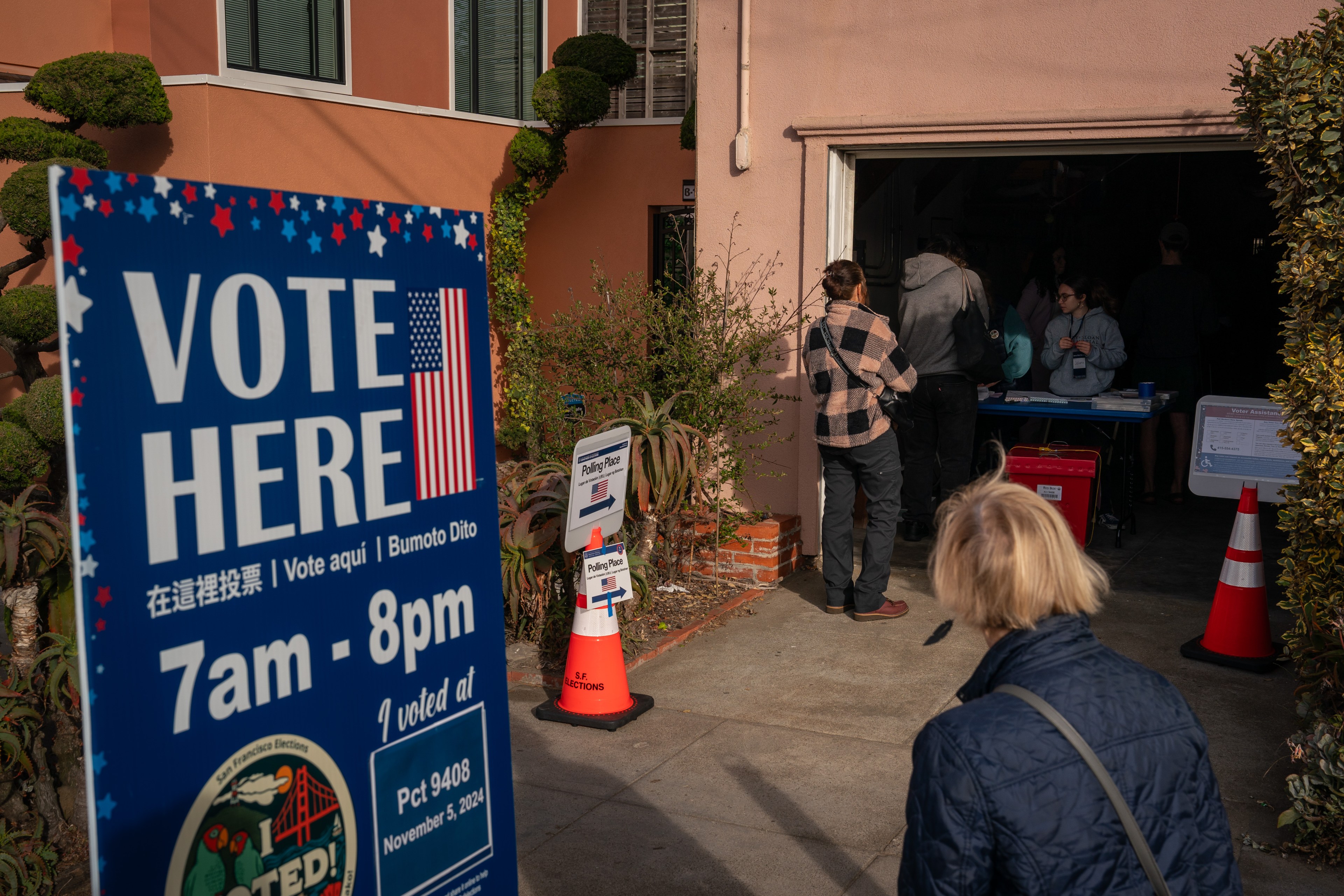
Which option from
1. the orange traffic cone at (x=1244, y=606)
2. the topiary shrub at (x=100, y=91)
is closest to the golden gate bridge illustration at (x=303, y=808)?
the orange traffic cone at (x=1244, y=606)

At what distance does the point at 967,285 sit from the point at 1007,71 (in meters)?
1.55

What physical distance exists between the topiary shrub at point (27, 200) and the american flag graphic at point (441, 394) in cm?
736

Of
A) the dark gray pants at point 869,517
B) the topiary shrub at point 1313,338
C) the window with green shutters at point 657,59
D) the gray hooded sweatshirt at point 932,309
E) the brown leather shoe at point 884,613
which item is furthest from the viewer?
the window with green shutters at point 657,59

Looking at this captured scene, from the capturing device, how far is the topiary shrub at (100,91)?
925cm

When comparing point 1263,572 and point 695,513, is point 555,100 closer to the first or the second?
point 695,513

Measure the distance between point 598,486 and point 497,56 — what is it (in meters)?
9.77

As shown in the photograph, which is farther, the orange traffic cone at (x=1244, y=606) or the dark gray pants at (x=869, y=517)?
the dark gray pants at (x=869, y=517)

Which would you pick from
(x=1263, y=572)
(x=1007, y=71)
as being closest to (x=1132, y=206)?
(x=1007, y=71)

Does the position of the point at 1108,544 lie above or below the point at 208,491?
below

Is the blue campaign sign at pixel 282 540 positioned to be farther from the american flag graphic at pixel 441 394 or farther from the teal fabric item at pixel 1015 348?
the teal fabric item at pixel 1015 348

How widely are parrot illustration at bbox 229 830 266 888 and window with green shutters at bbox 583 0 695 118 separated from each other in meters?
11.5

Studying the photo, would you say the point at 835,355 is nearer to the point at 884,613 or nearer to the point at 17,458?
the point at 884,613

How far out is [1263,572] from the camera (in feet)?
19.5

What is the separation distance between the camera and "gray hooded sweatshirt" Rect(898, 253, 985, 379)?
7887 mm
